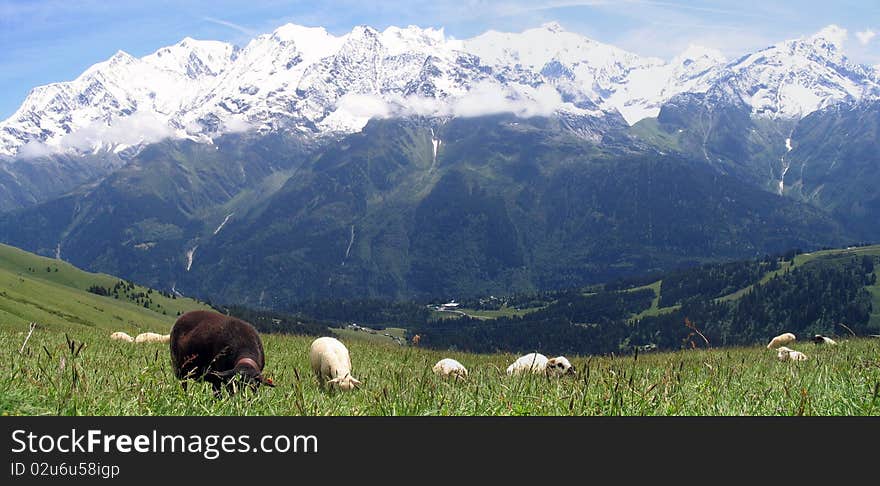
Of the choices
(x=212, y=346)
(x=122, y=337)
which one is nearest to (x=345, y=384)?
(x=212, y=346)

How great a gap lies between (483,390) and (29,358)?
336 inches

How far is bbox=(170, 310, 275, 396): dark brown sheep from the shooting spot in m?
10.4

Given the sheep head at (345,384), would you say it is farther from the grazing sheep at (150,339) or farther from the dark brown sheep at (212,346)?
the grazing sheep at (150,339)

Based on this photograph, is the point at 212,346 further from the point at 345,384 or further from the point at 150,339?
the point at 150,339

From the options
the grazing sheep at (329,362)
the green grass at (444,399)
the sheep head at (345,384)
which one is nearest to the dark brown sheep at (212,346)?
the green grass at (444,399)

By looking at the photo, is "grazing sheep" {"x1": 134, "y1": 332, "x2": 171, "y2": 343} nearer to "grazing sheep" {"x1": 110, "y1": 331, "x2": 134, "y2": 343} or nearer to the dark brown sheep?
"grazing sheep" {"x1": 110, "y1": 331, "x2": 134, "y2": 343}

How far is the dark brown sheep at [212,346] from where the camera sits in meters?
10.4

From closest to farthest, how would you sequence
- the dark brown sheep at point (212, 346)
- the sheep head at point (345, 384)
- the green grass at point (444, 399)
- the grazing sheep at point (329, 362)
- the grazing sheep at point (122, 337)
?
the green grass at point (444, 399)
the dark brown sheep at point (212, 346)
the sheep head at point (345, 384)
the grazing sheep at point (329, 362)
the grazing sheep at point (122, 337)

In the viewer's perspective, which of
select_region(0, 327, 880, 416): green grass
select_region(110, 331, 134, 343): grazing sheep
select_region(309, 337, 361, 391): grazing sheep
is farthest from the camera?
select_region(110, 331, 134, 343): grazing sheep

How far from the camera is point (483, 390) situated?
31.4ft

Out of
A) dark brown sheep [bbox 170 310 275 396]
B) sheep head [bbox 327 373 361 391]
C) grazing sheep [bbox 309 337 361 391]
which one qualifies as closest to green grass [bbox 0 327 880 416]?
dark brown sheep [bbox 170 310 275 396]

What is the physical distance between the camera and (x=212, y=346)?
1052 cm

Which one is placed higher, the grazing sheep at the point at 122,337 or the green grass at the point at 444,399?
the green grass at the point at 444,399
